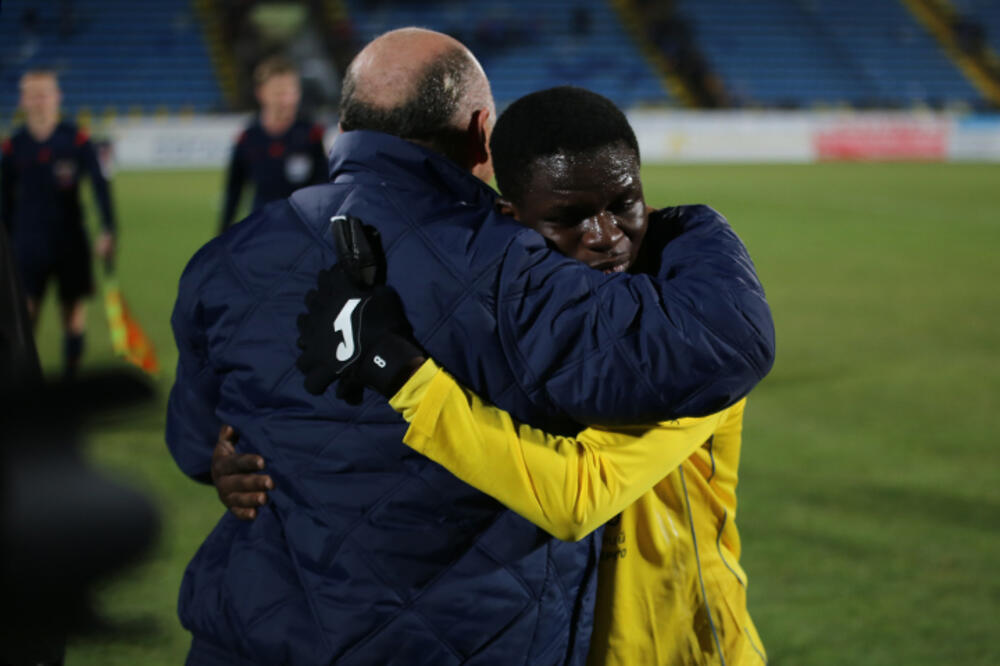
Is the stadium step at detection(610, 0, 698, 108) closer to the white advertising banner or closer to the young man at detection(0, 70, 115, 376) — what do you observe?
the white advertising banner

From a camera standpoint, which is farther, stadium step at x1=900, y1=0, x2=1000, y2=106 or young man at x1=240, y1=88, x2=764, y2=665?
stadium step at x1=900, y1=0, x2=1000, y2=106

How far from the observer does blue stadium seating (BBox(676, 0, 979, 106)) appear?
114ft

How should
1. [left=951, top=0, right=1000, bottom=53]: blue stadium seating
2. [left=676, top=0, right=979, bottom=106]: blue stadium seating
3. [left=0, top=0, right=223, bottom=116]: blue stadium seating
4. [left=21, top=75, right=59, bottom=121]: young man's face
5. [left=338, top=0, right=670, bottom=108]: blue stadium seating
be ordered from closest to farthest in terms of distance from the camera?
[left=21, top=75, right=59, bottom=121]: young man's face → [left=0, top=0, right=223, bottom=116]: blue stadium seating → [left=338, top=0, right=670, bottom=108]: blue stadium seating → [left=676, top=0, right=979, bottom=106]: blue stadium seating → [left=951, top=0, right=1000, bottom=53]: blue stadium seating

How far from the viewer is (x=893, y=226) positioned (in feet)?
50.1

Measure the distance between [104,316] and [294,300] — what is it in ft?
27.5

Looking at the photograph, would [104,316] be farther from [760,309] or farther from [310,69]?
[310,69]

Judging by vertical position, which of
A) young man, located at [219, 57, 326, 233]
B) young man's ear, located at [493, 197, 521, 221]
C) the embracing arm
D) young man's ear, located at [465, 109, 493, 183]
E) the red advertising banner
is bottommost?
the red advertising banner

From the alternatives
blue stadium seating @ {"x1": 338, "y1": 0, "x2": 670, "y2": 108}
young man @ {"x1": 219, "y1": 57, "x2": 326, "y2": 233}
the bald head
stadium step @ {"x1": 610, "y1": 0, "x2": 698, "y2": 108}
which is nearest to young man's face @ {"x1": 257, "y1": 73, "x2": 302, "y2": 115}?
young man @ {"x1": 219, "y1": 57, "x2": 326, "y2": 233}

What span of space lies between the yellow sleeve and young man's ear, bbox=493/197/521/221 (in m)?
0.33

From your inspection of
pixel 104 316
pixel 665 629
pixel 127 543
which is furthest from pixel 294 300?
pixel 104 316

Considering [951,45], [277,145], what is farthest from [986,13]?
[277,145]

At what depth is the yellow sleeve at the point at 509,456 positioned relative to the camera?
4.93ft

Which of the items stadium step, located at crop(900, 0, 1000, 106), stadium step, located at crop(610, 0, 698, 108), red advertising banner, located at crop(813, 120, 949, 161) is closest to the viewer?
red advertising banner, located at crop(813, 120, 949, 161)

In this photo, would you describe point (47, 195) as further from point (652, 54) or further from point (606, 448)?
point (652, 54)
